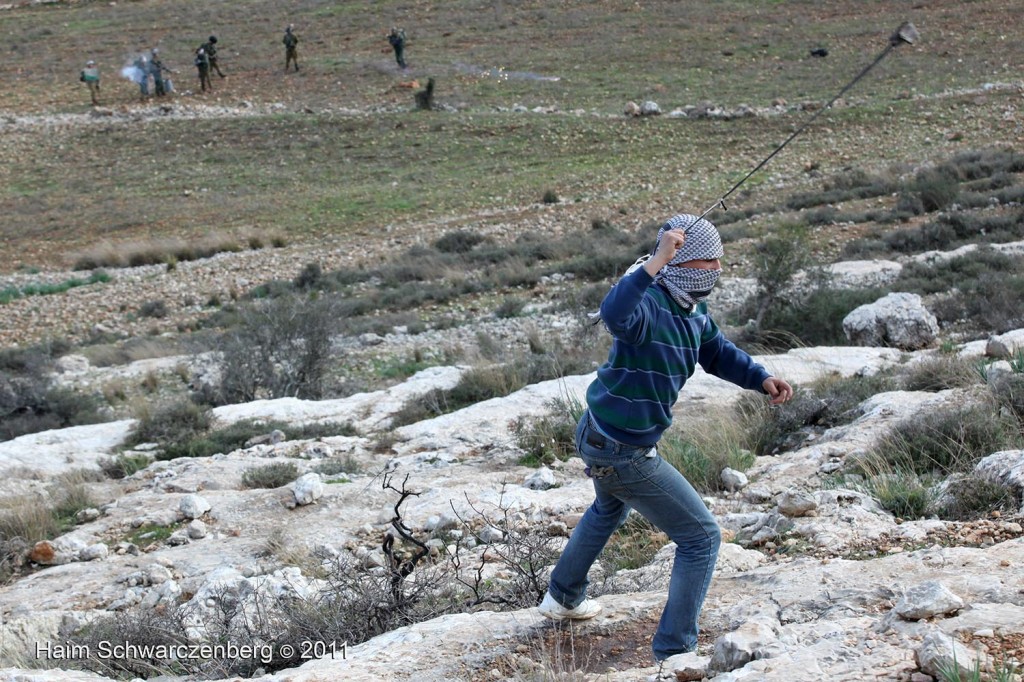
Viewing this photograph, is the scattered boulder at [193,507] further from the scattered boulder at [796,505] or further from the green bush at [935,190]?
the green bush at [935,190]

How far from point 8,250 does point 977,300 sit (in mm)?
18544

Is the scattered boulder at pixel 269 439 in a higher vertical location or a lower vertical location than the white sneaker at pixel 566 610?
lower

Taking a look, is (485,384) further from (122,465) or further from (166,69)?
(166,69)

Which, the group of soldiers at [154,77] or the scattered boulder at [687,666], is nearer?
the scattered boulder at [687,666]

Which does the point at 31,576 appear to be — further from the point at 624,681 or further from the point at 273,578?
the point at 624,681

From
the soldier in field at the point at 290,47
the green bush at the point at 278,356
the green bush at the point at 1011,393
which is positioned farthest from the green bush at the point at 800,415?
the soldier in field at the point at 290,47

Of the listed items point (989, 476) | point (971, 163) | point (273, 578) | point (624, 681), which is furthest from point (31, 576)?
point (971, 163)

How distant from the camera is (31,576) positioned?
592 cm

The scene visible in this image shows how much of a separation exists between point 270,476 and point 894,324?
5.47 metres

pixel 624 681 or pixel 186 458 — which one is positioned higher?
pixel 624 681

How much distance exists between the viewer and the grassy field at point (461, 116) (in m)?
21.4

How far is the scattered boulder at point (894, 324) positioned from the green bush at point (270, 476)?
5.20m

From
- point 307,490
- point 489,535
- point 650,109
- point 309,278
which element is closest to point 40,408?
point 307,490

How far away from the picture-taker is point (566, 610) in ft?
12.1
